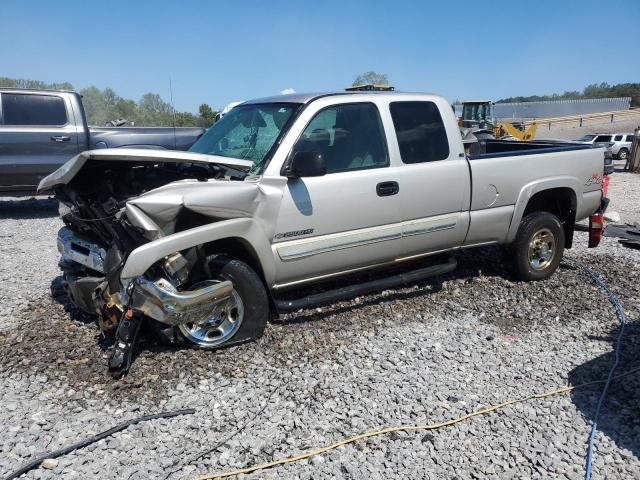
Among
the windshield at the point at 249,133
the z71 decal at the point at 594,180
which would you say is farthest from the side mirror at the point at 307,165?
the z71 decal at the point at 594,180

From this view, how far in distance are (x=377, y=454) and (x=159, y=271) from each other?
188cm

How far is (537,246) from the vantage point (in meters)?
5.66

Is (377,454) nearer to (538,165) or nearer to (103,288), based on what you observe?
(103,288)

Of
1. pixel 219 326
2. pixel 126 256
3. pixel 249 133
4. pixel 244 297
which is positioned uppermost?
pixel 249 133

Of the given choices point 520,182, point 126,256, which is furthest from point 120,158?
point 520,182

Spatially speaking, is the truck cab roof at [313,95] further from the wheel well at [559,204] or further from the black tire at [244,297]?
the wheel well at [559,204]

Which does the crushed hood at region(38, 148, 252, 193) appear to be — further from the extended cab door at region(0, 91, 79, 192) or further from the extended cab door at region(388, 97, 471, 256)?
the extended cab door at region(0, 91, 79, 192)

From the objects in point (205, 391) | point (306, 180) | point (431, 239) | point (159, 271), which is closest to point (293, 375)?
point (205, 391)

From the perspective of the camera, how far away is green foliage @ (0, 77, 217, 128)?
19.1 m

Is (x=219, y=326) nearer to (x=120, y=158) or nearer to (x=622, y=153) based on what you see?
(x=120, y=158)

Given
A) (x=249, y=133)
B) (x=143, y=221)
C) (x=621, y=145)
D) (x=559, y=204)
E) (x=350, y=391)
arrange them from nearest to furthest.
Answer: (x=143, y=221) < (x=350, y=391) < (x=249, y=133) < (x=559, y=204) < (x=621, y=145)

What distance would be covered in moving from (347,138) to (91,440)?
2.90m

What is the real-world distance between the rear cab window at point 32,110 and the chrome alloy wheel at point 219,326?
6.61 metres

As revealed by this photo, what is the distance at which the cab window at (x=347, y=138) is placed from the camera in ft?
13.7
